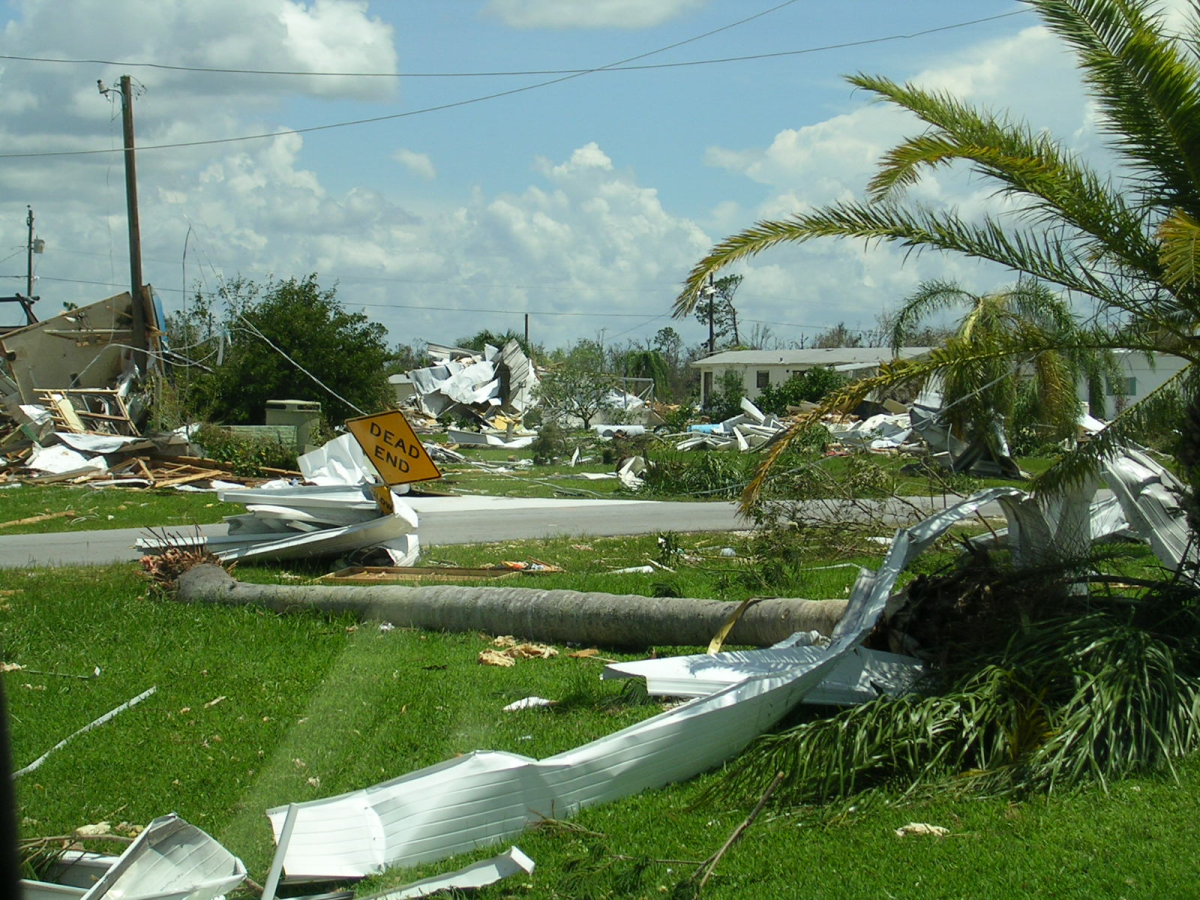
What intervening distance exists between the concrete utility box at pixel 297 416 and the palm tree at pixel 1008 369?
12.3 meters

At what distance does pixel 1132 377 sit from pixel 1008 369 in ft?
65.4

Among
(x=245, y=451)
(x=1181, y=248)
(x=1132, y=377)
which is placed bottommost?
(x=245, y=451)

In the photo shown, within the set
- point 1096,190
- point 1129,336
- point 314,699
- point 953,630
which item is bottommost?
point 314,699

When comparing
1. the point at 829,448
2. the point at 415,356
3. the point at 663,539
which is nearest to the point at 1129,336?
the point at 663,539

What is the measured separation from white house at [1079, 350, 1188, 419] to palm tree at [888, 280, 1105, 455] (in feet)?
1.36

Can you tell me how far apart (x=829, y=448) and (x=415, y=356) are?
194 ft

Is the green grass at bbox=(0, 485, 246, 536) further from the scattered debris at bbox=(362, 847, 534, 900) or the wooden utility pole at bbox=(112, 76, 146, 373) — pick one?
the scattered debris at bbox=(362, 847, 534, 900)

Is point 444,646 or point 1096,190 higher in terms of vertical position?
point 1096,190

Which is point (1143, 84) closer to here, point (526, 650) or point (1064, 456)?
point (1064, 456)

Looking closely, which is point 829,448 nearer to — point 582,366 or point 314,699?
point 314,699

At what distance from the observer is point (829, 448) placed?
55.8 ft

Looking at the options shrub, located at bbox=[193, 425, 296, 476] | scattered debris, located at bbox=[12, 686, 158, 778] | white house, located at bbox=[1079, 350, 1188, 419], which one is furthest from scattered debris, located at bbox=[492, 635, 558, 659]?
shrub, located at bbox=[193, 425, 296, 476]

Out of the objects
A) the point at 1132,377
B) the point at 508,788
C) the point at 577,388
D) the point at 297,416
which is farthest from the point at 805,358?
the point at 508,788

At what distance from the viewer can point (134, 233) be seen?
86.8 ft
